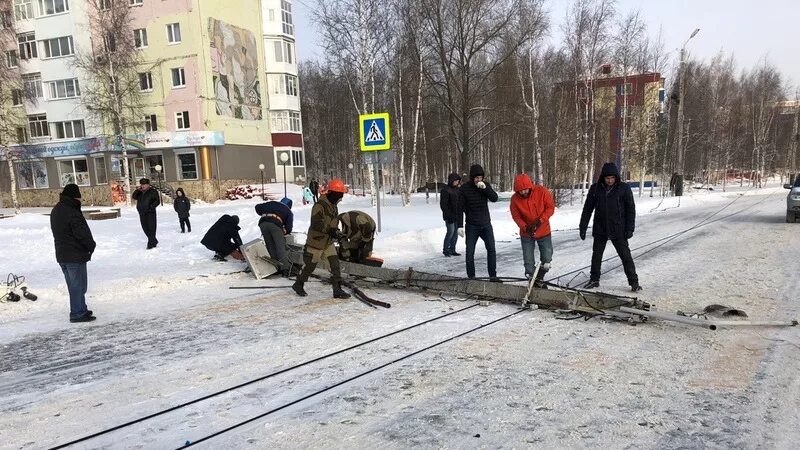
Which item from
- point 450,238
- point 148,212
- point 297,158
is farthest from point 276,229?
point 297,158

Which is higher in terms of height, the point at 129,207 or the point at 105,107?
the point at 105,107

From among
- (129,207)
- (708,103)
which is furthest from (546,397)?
(708,103)

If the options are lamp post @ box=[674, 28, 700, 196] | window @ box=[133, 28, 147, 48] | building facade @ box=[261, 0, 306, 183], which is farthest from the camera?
building facade @ box=[261, 0, 306, 183]

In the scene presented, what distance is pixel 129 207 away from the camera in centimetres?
3109

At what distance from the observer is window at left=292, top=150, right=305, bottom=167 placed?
145 feet

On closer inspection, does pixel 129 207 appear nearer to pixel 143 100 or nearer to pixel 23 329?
pixel 143 100

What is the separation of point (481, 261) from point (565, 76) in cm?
2503

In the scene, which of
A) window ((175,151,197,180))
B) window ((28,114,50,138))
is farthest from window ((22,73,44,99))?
window ((175,151,197,180))

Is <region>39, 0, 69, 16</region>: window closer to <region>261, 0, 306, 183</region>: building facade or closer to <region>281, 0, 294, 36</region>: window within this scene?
<region>261, 0, 306, 183</region>: building facade

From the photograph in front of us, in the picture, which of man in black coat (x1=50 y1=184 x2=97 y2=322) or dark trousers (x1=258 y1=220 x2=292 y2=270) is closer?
man in black coat (x1=50 y1=184 x2=97 y2=322)

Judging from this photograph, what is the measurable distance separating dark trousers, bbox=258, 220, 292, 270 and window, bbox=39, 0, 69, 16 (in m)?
40.5

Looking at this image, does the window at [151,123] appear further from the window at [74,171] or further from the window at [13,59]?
the window at [13,59]

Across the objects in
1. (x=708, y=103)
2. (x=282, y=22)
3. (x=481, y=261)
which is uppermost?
(x=282, y=22)

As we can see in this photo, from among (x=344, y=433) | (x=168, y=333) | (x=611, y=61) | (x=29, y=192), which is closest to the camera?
(x=344, y=433)
